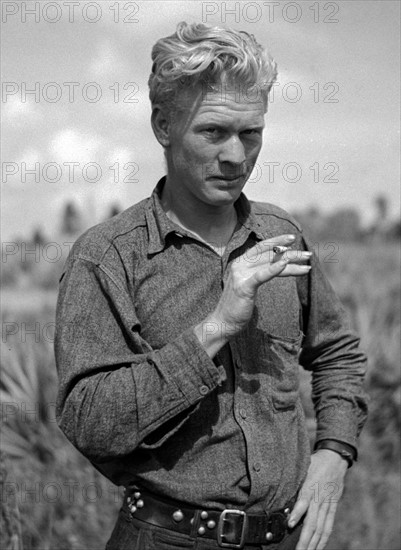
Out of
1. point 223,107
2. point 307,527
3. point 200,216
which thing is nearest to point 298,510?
point 307,527

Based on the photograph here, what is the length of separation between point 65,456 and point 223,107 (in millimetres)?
2873

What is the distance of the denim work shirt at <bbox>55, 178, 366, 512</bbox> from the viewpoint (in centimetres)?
215

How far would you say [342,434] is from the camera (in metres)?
2.66

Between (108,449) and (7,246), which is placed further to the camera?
(7,246)

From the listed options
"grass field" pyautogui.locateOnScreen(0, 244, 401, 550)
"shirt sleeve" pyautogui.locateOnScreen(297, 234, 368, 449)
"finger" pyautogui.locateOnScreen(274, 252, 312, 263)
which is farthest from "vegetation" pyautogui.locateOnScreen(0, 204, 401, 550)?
"finger" pyautogui.locateOnScreen(274, 252, 312, 263)

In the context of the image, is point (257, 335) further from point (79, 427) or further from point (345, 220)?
point (345, 220)

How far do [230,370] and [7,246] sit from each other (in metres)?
2.50

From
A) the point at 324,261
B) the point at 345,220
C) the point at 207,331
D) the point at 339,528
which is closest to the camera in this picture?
the point at 207,331

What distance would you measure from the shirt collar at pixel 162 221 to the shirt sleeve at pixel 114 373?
16 cm

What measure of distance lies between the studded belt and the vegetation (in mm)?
1260

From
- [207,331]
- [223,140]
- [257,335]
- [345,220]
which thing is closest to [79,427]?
[207,331]

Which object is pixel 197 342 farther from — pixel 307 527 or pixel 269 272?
pixel 307 527

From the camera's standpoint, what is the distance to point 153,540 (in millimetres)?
2295

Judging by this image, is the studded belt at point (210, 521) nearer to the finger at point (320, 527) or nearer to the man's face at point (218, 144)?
the finger at point (320, 527)
